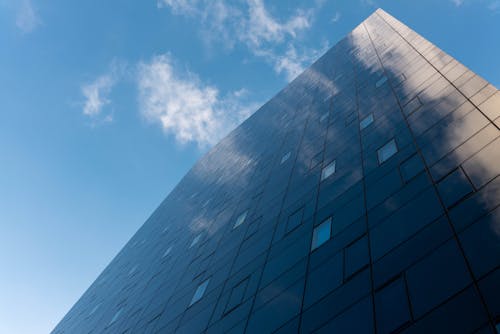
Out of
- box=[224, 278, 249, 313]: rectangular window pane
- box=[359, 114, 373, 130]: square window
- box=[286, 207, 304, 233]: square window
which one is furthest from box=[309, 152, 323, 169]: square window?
box=[224, 278, 249, 313]: rectangular window pane

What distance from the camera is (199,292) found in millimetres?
20734

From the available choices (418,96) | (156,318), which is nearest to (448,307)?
Answer: (418,96)

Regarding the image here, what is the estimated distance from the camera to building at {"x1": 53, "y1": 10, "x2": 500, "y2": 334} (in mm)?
8852

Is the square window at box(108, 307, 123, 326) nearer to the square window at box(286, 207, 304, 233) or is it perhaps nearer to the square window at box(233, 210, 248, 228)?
the square window at box(233, 210, 248, 228)

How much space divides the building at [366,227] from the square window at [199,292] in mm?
126

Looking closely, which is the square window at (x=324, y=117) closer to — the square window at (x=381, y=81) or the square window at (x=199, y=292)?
the square window at (x=381, y=81)

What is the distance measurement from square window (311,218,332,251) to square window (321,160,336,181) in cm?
366

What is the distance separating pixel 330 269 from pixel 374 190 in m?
3.26

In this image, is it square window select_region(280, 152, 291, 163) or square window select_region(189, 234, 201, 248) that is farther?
square window select_region(189, 234, 201, 248)

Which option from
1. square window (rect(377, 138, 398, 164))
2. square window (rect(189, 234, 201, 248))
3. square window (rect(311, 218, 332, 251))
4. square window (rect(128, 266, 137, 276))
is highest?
square window (rect(128, 266, 137, 276))

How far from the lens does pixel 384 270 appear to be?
10.2m

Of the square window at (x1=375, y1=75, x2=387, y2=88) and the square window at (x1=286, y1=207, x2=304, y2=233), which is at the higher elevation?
the square window at (x1=375, y1=75, x2=387, y2=88)

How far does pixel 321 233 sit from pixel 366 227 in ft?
8.32

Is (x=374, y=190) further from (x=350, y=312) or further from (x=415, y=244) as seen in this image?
(x=350, y=312)
